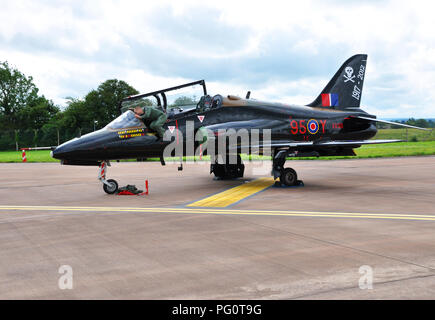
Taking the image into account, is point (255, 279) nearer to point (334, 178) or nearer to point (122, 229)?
point (122, 229)

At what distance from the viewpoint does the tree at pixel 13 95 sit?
78.2m

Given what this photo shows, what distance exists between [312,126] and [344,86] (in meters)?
2.91

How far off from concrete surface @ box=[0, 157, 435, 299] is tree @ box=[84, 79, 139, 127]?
40.5 meters

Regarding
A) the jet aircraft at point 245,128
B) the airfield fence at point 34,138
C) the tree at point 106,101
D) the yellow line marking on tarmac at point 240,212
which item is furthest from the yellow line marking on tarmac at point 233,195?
the airfield fence at point 34,138

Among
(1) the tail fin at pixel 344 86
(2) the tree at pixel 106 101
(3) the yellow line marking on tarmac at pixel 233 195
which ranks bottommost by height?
(3) the yellow line marking on tarmac at pixel 233 195

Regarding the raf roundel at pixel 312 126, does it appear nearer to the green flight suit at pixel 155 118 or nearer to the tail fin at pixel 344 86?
the tail fin at pixel 344 86

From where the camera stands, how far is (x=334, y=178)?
53.4ft

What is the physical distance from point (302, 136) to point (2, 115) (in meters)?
76.4

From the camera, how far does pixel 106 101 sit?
5200 cm

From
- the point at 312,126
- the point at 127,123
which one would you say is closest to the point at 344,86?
the point at 312,126

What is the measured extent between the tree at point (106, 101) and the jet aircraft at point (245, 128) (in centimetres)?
3606

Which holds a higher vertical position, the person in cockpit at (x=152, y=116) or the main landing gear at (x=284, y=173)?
the person in cockpit at (x=152, y=116)

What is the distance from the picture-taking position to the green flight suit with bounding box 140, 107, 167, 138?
12062 mm
